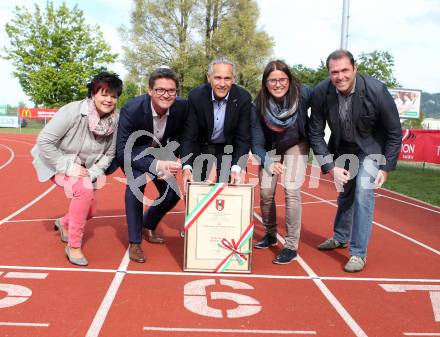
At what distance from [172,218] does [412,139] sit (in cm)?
1156

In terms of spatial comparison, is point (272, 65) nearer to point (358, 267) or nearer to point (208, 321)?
point (358, 267)

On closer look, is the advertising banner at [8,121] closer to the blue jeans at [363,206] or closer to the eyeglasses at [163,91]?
the eyeglasses at [163,91]

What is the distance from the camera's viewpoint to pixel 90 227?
616 cm

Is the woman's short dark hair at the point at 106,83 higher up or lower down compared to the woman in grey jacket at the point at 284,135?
higher up

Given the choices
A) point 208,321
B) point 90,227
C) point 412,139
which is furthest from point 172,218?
point 412,139

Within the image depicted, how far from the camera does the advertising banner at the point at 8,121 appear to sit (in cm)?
4362

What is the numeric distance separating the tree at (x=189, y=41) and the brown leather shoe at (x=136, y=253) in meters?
30.4

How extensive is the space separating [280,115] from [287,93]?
0.22m

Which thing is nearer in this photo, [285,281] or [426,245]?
[285,281]

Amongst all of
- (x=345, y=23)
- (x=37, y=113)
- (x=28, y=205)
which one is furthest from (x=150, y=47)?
(x=28, y=205)

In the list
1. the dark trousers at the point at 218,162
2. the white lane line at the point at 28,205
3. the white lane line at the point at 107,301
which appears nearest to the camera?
the white lane line at the point at 107,301

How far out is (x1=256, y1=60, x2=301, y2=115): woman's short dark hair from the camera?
452cm

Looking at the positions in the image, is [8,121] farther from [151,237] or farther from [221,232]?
[221,232]

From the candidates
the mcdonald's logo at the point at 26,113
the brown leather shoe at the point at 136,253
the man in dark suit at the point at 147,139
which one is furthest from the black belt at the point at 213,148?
the mcdonald's logo at the point at 26,113
